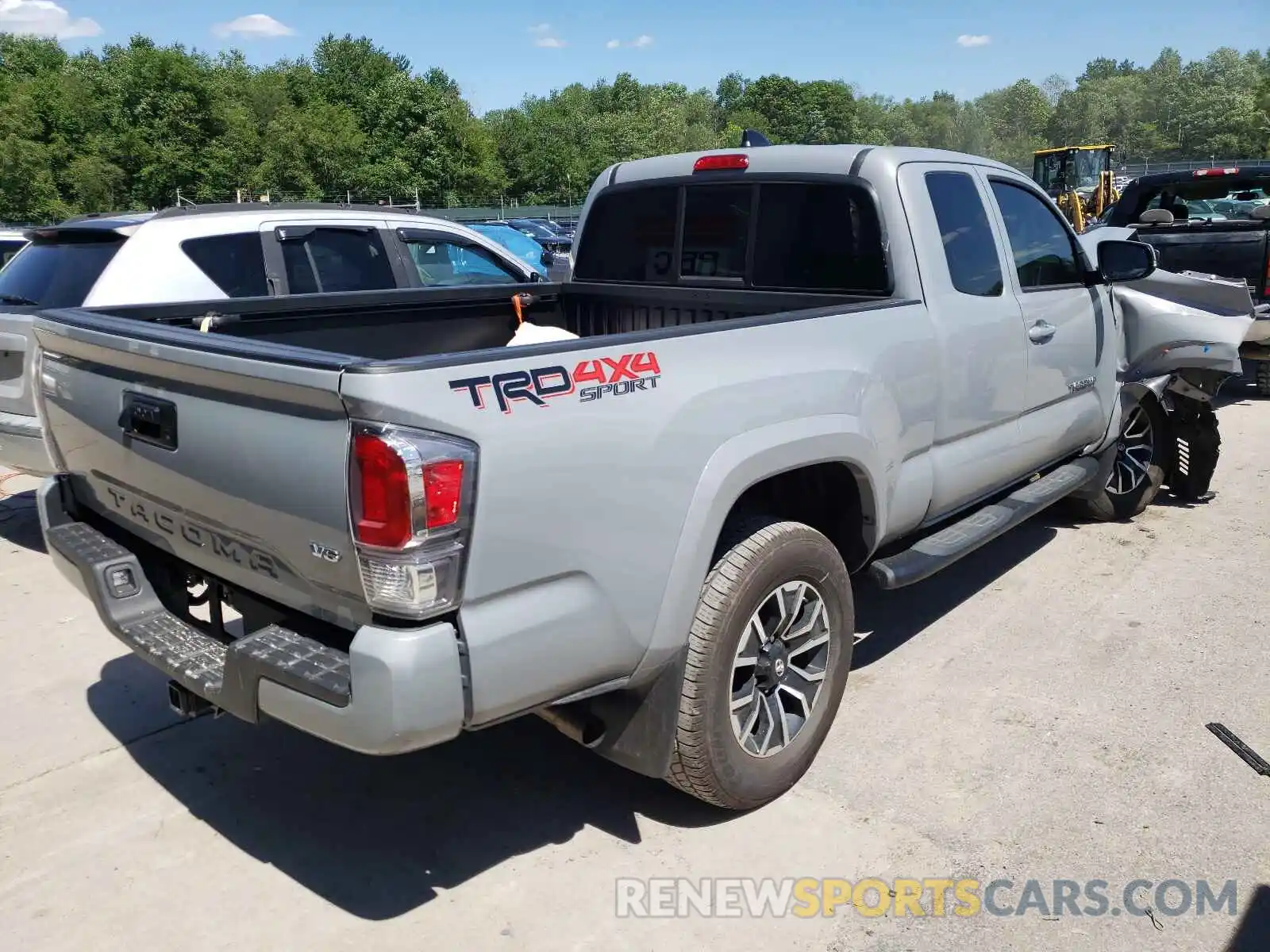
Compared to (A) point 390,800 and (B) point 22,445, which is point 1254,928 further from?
(B) point 22,445

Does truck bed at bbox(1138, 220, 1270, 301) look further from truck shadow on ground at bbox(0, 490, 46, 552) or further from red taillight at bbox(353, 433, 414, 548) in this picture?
truck shadow on ground at bbox(0, 490, 46, 552)

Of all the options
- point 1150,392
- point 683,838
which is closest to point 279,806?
point 683,838

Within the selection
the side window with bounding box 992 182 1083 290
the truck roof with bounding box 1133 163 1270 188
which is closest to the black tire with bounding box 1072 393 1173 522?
the side window with bounding box 992 182 1083 290

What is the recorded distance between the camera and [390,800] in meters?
3.54

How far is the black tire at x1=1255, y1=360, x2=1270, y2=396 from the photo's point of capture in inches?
407

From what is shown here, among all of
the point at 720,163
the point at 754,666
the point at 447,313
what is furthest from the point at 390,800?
the point at 720,163

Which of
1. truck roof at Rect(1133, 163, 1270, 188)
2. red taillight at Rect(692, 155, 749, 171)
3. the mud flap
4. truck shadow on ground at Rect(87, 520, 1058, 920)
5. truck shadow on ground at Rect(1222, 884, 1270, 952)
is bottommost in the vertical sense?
truck shadow on ground at Rect(87, 520, 1058, 920)

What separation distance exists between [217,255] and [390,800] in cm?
392

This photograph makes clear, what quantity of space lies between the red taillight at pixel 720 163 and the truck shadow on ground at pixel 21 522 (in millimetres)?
4405

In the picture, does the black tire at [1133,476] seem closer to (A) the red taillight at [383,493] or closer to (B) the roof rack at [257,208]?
(B) the roof rack at [257,208]

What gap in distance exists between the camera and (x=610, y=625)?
8.81 ft

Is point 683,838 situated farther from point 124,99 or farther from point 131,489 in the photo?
point 124,99

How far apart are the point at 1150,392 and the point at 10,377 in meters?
6.73

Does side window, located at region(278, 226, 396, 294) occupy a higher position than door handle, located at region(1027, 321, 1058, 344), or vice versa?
side window, located at region(278, 226, 396, 294)
